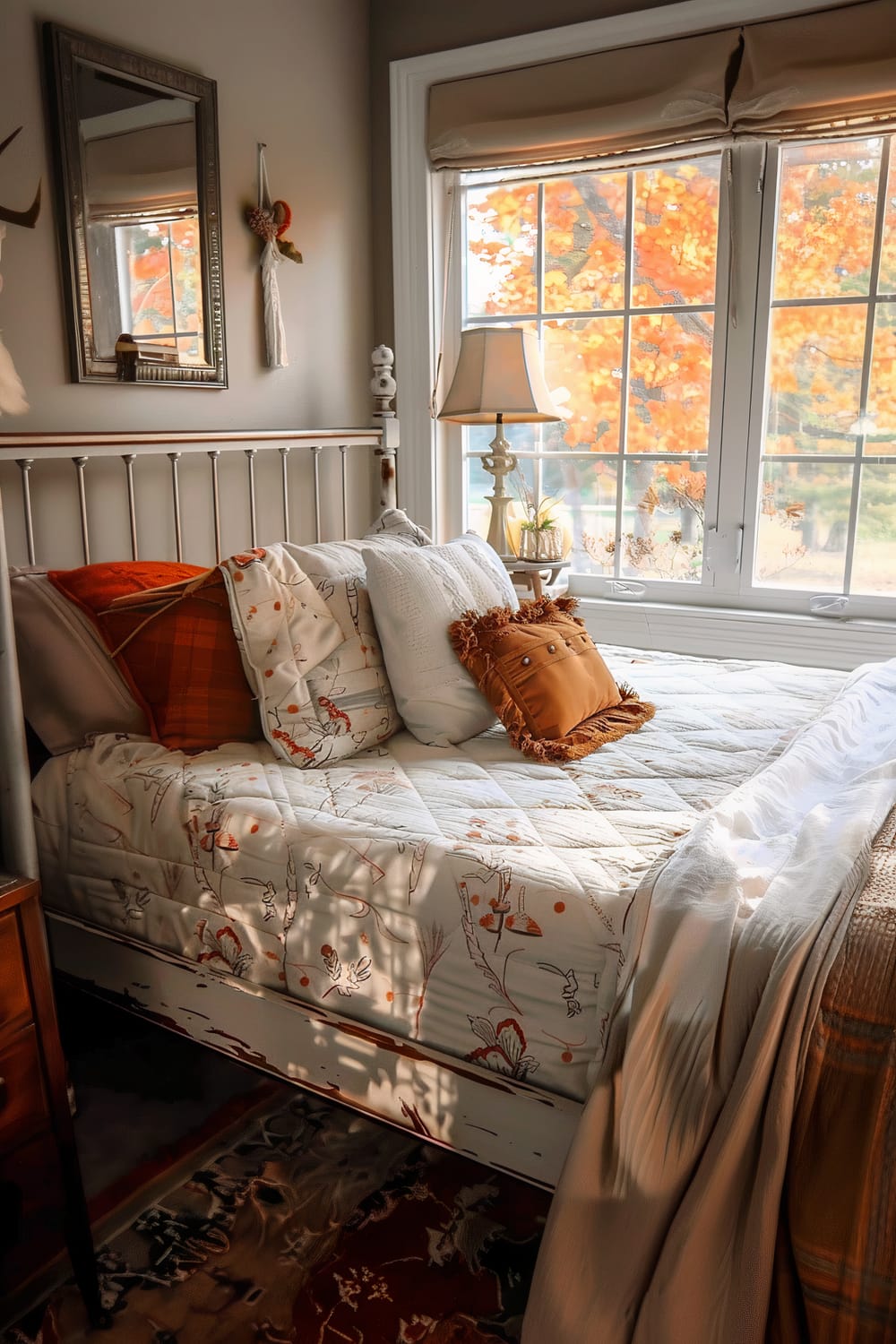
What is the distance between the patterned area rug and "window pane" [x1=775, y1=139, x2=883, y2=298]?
2542 millimetres

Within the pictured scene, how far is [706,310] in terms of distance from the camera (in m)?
3.11

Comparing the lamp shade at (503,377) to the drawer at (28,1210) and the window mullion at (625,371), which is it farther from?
the drawer at (28,1210)

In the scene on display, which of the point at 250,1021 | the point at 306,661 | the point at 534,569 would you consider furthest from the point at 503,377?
the point at 250,1021

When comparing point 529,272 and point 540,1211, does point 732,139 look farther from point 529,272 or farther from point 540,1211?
point 540,1211

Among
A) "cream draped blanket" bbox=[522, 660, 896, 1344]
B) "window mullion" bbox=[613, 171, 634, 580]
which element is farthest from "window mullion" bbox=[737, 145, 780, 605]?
"cream draped blanket" bbox=[522, 660, 896, 1344]

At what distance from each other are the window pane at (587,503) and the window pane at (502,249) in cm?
54

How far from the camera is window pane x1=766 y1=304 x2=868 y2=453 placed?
9.62 ft

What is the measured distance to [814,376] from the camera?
299 cm

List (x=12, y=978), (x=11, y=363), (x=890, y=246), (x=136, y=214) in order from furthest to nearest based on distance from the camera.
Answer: (x=890, y=246) → (x=136, y=214) → (x=11, y=363) → (x=12, y=978)

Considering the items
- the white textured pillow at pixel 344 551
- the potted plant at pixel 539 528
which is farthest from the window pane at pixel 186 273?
the potted plant at pixel 539 528

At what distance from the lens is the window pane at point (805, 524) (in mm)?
3027

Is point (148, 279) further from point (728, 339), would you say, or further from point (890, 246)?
point (890, 246)

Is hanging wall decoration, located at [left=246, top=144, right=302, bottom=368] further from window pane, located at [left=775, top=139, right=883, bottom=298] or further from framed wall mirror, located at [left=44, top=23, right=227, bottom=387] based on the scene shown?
window pane, located at [left=775, top=139, right=883, bottom=298]

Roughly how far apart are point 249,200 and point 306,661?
1619 millimetres
